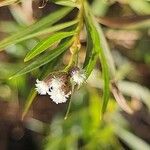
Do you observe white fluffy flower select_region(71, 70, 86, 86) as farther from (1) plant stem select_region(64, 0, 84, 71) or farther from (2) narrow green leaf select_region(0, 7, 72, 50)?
(2) narrow green leaf select_region(0, 7, 72, 50)

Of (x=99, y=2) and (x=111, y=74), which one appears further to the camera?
(x=99, y=2)

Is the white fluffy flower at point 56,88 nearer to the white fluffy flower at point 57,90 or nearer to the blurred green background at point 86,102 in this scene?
the white fluffy flower at point 57,90

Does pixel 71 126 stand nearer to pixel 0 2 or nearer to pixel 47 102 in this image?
pixel 47 102

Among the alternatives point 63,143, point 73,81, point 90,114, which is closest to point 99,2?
point 90,114

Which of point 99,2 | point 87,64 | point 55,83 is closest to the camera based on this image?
point 55,83

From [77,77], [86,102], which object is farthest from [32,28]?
[86,102]

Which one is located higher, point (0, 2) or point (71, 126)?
point (0, 2)
